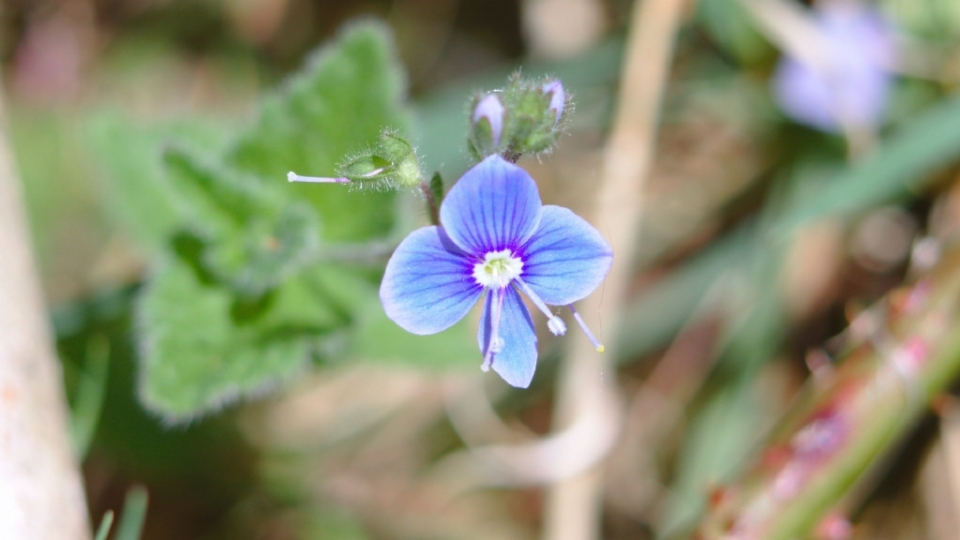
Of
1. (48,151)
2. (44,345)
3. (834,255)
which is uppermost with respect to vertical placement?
(48,151)

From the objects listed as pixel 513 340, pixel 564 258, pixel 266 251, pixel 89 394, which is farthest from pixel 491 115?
pixel 89 394

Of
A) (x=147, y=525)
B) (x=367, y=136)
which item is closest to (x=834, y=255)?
(x=367, y=136)

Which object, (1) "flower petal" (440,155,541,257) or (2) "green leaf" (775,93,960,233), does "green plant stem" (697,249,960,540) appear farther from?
(1) "flower petal" (440,155,541,257)

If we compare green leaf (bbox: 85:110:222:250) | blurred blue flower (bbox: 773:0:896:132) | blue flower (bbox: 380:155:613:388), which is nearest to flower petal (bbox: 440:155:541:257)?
blue flower (bbox: 380:155:613:388)

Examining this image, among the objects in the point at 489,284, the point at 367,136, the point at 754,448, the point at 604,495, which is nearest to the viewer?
the point at 489,284

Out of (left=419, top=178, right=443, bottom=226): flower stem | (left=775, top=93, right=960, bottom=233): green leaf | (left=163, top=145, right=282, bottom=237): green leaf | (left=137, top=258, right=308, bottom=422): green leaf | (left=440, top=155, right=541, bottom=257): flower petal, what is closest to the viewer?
→ (left=440, top=155, right=541, bottom=257): flower petal

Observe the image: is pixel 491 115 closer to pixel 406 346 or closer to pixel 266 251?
pixel 266 251

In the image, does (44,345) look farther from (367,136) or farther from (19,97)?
(19,97)
